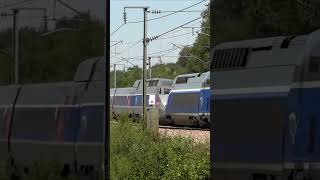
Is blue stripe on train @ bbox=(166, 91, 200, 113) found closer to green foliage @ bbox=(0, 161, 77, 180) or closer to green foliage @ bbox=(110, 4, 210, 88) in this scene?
green foliage @ bbox=(110, 4, 210, 88)

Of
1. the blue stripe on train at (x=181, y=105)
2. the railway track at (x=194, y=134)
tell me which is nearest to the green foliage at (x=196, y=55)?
the railway track at (x=194, y=134)

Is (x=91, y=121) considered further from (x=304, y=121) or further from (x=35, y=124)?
(x=304, y=121)

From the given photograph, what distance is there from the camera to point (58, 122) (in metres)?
3.41

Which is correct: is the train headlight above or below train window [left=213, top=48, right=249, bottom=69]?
below

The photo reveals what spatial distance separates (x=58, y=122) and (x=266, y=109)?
1610 mm

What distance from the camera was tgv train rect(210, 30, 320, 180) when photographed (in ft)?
6.48

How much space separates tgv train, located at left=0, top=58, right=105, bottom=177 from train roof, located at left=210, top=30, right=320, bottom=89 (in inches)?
37.1

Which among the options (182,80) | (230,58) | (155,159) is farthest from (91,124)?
(182,80)

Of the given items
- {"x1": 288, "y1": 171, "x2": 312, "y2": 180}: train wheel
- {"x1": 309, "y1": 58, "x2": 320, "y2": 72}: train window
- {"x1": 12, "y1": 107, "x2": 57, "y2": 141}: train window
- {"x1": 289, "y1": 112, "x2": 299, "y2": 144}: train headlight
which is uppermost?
{"x1": 309, "y1": 58, "x2": 320, "y2": 72}: train window

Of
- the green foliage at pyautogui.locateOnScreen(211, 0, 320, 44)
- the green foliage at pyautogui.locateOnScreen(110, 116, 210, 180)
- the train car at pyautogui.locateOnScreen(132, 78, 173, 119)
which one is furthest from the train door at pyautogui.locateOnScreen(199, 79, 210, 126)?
the train car at pyautogui.locateOnScreen(132, 78, 173, 119)

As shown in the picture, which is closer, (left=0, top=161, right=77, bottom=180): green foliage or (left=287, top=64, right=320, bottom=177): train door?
(left=287, top=64, right=320, bottom=177): train door

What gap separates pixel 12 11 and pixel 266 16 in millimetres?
2103

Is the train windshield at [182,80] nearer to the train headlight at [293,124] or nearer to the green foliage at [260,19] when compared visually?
the green foliage at [260,19]

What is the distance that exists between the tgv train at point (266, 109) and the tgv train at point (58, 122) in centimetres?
93
